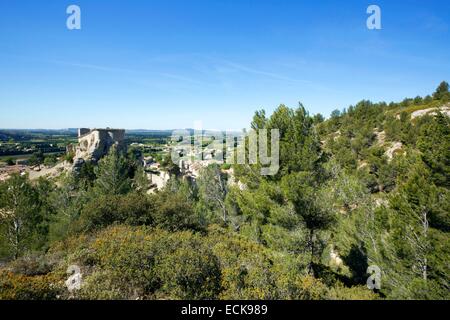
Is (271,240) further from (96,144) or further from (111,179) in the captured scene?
(96,144)

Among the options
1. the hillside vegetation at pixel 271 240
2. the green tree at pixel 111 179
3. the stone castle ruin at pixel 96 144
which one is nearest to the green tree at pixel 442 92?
the hillside vegetation at pixel 271 240

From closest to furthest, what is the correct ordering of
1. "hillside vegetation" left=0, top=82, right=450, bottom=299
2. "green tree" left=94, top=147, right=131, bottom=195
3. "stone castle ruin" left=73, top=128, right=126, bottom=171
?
"hillside vegetation" left=0, top=82, right=450, bottom=299, "green tree" left=94, top=147, right=131, bottom=195, "stone castle ruin" left=73, top=128, right=126, bottom=171

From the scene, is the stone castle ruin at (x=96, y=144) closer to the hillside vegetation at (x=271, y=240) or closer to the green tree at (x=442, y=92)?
the hillside vegetation at (x=271, y=240)

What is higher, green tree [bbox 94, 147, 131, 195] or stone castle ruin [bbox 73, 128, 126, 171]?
stone castle ruin [bbox 73, 128, 126, 171]

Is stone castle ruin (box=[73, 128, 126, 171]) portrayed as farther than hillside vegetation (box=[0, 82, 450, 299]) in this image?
Yes

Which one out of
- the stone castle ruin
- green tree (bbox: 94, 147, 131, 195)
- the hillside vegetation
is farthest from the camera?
the stone castle ruin

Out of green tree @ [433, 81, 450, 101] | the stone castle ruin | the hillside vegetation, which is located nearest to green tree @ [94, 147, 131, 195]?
the hillside vegetation

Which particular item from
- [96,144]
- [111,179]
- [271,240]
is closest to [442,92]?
[271,240]

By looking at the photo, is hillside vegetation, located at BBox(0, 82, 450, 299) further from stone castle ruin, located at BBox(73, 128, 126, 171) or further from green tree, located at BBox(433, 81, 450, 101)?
green tree, located at BBox(433, 81, 450, 101)
